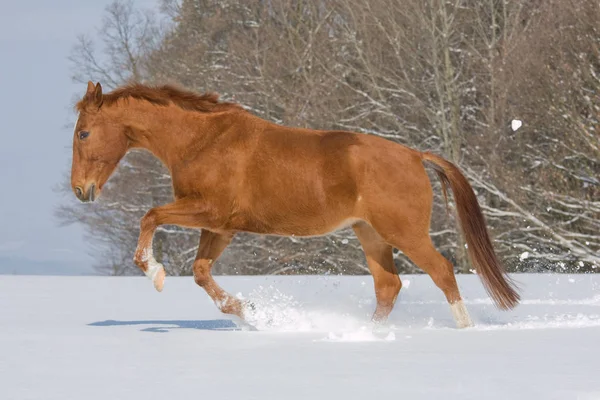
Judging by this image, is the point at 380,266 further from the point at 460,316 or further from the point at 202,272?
the point at 202,272

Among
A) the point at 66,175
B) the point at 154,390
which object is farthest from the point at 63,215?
the point at 154,390

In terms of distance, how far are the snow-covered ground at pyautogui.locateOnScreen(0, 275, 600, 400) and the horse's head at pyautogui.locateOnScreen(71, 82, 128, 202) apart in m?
1.34

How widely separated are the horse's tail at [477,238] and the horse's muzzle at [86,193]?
9.74 ft

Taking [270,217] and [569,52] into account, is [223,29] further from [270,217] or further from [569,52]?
[270,217]

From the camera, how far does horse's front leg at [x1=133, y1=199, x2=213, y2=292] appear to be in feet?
24.6

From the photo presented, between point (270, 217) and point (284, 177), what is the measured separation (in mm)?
363

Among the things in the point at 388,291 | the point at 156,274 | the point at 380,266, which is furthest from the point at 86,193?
the point at 388,291

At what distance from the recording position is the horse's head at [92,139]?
26.7 ft

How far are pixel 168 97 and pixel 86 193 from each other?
1133mm

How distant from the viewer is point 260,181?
25.9 ft

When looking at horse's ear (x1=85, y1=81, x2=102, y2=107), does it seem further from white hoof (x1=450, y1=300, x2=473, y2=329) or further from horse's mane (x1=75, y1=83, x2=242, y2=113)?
white hoof (x1=450, y1=300, x2=473, y2=329)

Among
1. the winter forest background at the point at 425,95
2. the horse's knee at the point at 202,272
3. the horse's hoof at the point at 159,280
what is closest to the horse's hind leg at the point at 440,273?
the horse's knee at the point at 202,272

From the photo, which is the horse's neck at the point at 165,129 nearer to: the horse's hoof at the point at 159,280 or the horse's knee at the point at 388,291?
the horse's hoof at the point at 159,280

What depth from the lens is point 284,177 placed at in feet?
25.9
